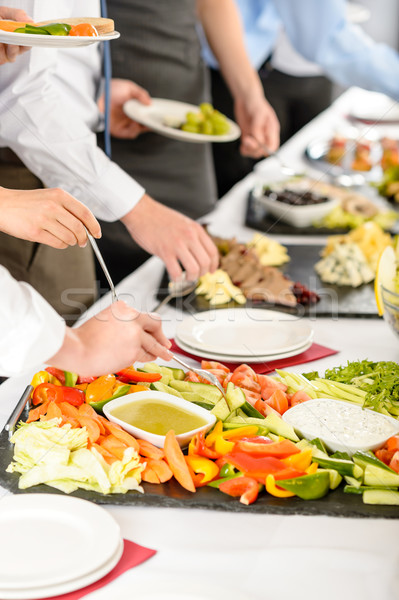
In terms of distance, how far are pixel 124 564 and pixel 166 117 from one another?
177 cm

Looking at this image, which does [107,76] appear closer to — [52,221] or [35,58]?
[35,58]

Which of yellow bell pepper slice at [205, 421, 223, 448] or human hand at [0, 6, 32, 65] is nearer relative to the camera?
yellow bell pepper slice at [205, 421, 223, 448]

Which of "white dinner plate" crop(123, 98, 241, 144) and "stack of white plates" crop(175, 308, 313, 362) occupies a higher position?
"white dinner plate" crop(123, 98, 241, 144)

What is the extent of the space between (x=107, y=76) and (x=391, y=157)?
4.89 ft

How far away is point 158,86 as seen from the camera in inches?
108

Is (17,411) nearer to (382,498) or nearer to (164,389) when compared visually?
(164,389)

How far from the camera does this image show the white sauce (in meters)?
1.14

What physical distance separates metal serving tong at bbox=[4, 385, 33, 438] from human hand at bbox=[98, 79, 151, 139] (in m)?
1.45

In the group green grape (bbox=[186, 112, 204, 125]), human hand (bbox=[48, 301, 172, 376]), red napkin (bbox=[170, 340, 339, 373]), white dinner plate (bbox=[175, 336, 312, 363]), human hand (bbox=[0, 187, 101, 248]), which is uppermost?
human hand (bbox=[0, 187, 101, 248])

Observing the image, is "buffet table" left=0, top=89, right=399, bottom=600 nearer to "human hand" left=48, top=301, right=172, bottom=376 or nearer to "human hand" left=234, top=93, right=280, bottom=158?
"human hand" left=48, top=301, right=172, bottom=376

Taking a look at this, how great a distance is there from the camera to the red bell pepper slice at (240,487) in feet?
3.44

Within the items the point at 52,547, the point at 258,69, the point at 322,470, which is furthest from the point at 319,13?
the point at 52,547

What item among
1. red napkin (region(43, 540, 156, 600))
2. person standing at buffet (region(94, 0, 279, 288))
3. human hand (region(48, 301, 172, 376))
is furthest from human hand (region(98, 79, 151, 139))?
red napkin (region(43, 540, 156, 600))

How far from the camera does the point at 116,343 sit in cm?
105
